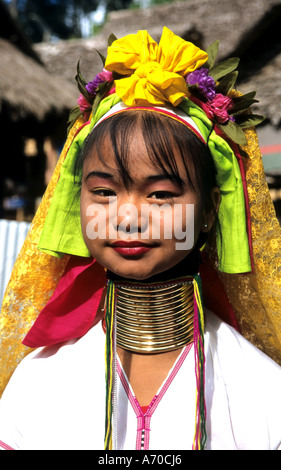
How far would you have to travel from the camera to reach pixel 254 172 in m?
1.74

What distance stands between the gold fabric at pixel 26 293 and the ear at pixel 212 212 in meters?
0.55

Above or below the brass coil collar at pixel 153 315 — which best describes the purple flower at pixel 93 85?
above

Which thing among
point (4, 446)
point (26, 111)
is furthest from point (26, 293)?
point (26, 111)

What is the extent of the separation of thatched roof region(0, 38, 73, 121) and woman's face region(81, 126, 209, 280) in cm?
622

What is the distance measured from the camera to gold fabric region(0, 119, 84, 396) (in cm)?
A: 184

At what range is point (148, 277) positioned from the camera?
5.04ft

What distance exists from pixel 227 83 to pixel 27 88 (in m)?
6.86

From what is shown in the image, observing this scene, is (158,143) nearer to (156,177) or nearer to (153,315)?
(156,177)

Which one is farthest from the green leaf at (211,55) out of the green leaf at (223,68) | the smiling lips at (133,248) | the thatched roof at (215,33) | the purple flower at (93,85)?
the thatched roof at (215,33)

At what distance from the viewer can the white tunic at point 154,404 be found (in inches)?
59.1

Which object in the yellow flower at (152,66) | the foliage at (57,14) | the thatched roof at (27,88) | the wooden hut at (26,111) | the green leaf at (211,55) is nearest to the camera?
the yellow flower at (152,66)

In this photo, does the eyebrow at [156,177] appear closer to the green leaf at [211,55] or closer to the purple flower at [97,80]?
the purple flower at [97,80]

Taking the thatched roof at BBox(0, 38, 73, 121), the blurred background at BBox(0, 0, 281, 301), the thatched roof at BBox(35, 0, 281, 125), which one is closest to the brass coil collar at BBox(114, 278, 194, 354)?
the blurred background at BBox(0, 0, 281, 301)

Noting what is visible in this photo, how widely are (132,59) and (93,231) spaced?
56 cm
